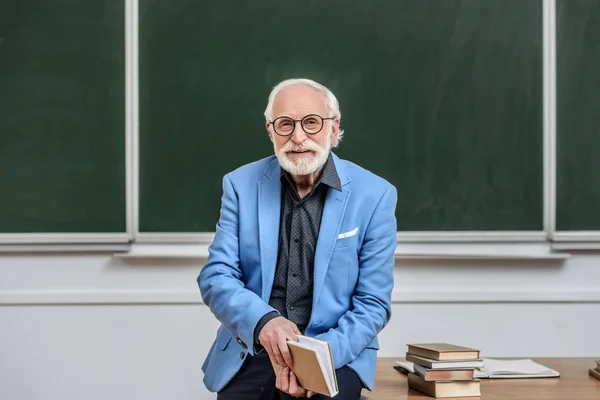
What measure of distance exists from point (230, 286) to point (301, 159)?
44cm

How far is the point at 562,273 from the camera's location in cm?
360

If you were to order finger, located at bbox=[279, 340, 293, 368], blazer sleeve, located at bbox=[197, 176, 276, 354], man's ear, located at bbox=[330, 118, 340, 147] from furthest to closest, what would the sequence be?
man's ear, located at bbox=[330, 118, 340, 147], blazer sleeve, located at bbox=[197, 176, 276, 354], finger, located at bbox=[279, 340, 293, 368]

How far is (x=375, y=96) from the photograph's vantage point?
3568mm

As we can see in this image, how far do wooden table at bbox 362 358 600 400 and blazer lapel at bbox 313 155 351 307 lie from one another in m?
0.41

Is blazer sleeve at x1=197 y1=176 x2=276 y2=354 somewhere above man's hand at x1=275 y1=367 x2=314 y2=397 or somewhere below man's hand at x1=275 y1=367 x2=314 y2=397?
above

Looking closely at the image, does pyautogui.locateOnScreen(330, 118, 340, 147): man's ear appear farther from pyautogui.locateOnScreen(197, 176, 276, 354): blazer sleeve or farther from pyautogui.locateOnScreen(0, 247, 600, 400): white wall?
pyautogui.locateOnScreen(0, 247, 600, 400): white wall

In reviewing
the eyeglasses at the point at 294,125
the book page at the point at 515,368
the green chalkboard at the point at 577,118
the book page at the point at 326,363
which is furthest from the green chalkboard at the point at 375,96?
the book page at the point at 326,363

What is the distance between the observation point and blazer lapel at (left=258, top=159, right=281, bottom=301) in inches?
95.7

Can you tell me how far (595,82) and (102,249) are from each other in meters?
2.28

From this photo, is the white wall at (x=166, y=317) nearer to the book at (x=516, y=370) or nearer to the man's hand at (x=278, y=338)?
the book at (x=516, y=370)

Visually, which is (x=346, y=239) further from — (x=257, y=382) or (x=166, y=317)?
(x=166, y=317)

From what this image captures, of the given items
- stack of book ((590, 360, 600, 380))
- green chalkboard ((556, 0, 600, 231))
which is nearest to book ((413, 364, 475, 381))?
stack of book ((590, 360, 600, 380))

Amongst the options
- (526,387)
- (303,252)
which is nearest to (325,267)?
(303,252)

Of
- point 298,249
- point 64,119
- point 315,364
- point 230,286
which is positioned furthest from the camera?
point 64,119
